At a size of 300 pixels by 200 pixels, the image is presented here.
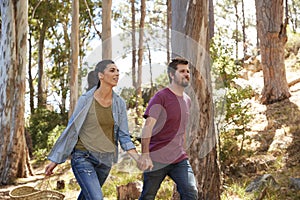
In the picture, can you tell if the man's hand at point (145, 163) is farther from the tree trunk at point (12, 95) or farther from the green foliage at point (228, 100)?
the tree trunk at point (12, 95)

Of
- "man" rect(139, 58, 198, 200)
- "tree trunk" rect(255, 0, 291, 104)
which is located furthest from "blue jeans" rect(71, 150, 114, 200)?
"tree trunk" rect(255, 0, 291, 104)

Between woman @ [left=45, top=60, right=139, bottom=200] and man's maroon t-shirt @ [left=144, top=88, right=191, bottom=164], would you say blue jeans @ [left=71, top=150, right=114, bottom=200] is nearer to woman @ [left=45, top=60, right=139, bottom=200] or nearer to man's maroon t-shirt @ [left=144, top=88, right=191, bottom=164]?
woman @ [left=45, top=60, right=139, bottom=200]

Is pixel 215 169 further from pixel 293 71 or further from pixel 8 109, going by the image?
pixel 293 71

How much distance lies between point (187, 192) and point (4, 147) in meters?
6.85

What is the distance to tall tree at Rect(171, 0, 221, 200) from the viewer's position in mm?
5250

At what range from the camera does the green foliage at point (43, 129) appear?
48.2 ft

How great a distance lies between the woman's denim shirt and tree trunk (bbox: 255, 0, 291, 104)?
26.9ft

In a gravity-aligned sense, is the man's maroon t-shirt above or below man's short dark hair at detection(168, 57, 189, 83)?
below

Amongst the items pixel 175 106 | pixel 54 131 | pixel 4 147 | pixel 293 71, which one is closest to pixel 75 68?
pixel 54 131

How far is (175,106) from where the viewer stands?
3.82 m

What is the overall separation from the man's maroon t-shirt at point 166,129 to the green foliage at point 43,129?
1060 centimetres

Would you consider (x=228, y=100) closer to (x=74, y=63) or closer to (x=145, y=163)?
(x=145, y=163)

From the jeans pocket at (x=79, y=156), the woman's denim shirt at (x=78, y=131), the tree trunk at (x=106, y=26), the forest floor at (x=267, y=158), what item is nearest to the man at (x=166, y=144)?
the woman's denim shirt at (x=78, y=131)

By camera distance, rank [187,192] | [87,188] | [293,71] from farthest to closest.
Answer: [293,71] → [187,192] → [87,188]
